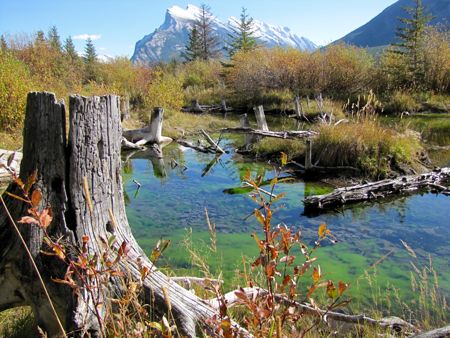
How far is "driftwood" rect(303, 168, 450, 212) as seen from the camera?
7.56m

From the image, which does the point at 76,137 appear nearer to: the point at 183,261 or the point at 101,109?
the point at 101,109

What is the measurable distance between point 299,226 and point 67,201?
5076 mm

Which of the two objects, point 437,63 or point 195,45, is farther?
point 195,45

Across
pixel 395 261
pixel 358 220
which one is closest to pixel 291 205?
pixel 358 220

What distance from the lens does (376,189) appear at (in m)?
8.12

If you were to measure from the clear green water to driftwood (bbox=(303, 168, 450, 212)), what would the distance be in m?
0.24

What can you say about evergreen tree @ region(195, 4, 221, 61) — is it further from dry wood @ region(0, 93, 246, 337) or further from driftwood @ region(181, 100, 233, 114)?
dry wood @ region(0, 93, 246, 337)

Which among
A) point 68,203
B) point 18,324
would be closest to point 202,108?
point 18,324

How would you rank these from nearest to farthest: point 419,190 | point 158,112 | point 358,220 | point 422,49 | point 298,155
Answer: point 358,220
point 419,190
point 298,155
point 158,112
point 422,49

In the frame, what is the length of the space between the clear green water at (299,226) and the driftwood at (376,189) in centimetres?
24

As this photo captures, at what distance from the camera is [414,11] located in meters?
27.8

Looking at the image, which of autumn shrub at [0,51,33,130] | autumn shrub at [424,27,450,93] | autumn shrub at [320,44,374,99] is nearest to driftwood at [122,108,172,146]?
autumn shrub at [0,51,33,130]

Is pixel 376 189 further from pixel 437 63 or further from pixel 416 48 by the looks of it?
pixel 416 48

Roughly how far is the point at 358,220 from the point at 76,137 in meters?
5.95
